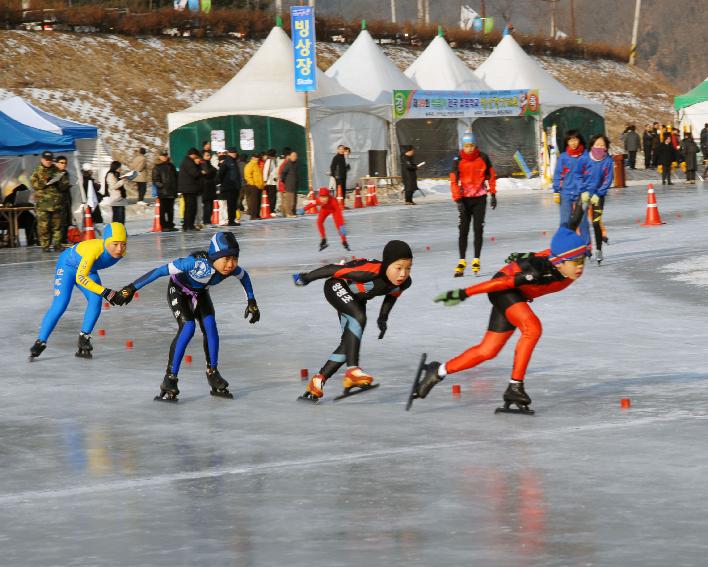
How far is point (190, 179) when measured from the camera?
2705 centimetres

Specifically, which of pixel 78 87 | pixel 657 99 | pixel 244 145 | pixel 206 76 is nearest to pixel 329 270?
pixel 244 145

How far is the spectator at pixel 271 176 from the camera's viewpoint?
31.9m

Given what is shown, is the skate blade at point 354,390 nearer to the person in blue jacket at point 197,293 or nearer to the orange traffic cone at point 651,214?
Answer: the person in blue jacket at point 197,293

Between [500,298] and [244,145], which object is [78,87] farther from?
[500,298]

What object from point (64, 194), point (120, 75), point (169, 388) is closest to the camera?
point (169, 388)

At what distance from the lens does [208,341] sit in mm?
9930

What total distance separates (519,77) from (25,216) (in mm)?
24934

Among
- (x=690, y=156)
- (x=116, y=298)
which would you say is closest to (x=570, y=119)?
(x=690, y=156)

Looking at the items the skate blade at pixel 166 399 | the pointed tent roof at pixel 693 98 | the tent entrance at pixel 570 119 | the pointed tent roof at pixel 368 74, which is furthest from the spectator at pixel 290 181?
the pointed tent roof at pixel 693 98

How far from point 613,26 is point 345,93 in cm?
16322

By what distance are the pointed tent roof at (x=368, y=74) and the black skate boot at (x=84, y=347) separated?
2988 cm

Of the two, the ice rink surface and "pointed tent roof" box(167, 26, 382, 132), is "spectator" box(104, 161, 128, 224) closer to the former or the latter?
the ice rink surface

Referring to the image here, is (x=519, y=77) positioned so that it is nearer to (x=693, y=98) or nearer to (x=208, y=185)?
(x=693, y=98)

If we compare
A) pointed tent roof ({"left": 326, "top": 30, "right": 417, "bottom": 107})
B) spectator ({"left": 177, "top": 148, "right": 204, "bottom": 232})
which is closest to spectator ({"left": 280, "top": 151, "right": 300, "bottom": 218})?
spectator ({"left": 177, "top": 148, "right": 204, "bottom": 232})
